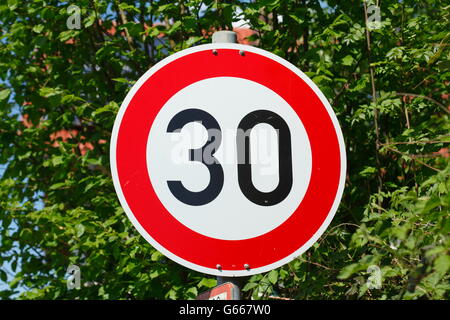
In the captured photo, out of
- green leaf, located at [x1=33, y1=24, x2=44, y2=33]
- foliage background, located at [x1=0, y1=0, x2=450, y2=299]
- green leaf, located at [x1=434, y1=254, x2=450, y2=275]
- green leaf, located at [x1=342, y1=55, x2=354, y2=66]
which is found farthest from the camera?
green leaf, located at [x1=33, y1=24, x2=44, y2=33]

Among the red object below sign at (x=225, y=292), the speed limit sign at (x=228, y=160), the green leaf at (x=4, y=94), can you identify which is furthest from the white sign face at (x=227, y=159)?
the green leaf at (x=4, y=94)

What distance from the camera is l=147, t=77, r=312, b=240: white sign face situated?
1666 mm

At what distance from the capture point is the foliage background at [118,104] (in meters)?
3.33

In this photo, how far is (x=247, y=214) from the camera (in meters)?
1.68

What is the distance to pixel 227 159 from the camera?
66.5 inches

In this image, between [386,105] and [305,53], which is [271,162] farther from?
[305,53]

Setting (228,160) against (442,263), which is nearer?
(442,263)

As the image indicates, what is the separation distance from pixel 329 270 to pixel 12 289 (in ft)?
9.70

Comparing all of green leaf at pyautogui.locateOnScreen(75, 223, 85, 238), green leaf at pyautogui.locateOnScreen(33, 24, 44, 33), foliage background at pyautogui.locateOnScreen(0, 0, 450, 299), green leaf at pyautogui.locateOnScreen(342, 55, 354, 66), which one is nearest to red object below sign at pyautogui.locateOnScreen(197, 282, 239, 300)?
foliage background at pyautogui.locateOnScreen(0, 0, 450, 299)

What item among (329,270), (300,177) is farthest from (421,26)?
(300,177)

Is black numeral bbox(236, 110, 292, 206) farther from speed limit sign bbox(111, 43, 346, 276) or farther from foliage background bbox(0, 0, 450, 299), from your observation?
foliage background bbox(0, 0, 450, 299)

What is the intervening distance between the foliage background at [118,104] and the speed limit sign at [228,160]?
90cm

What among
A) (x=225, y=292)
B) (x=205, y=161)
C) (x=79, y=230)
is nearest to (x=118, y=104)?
(x=79, y=230)

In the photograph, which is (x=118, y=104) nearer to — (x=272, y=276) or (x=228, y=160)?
(x=272, y=276)
